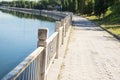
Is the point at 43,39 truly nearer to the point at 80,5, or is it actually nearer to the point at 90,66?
the point at 90,66

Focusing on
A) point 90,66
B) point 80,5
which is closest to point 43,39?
point 90,66

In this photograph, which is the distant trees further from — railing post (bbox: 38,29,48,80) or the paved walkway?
railing post (bbox: 38,29,48,80)

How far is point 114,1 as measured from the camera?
50.3 m

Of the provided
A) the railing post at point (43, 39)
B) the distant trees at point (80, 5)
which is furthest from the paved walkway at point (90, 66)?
the distant trees at point (80, 5)

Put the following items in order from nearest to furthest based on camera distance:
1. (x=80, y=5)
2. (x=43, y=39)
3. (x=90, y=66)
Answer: (x=43, y=39), (x=90, y=66), (x=80, y=5)

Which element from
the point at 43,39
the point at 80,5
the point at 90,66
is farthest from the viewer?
the point at 80,5

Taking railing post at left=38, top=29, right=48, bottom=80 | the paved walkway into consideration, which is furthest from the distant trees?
railing post at left=38, top=29, right=48, bottom=80

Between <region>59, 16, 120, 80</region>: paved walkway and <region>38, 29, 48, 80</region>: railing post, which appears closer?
<region>38, 29, 48, 80</region>: railing post

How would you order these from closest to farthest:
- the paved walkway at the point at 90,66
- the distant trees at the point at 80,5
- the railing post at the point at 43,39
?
the railing post at the point at 43,39 → the paved walkway at the point at 90,66 → the distant trees at the point at 80,5

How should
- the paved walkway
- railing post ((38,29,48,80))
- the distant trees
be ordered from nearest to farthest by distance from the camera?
railing post ((38,29,48,80)), the paved walkway, the distant trees

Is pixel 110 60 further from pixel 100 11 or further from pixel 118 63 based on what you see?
pixel 100 11

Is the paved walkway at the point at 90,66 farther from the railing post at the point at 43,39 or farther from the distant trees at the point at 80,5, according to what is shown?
the distant trees at the point at 80,5

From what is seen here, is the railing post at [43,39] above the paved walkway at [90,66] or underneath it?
above

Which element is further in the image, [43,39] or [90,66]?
[90,66]
